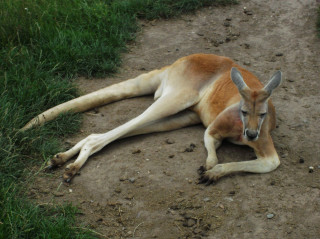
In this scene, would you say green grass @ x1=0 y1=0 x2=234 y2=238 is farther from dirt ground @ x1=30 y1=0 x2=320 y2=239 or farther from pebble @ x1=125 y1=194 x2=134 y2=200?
pebble @ x1=125 y1=194 x2=134 y2=200

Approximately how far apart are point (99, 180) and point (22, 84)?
157cm

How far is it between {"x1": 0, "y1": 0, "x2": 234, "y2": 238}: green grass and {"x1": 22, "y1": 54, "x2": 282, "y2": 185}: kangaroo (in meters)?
0.21

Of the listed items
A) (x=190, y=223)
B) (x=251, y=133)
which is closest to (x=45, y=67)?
(x=251, y=133)

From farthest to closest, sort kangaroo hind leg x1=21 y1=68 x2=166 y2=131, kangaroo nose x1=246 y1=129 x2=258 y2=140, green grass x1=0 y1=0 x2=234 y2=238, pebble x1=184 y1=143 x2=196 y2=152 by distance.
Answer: kangaroo hind leg x1=21 y1=68 x2=166 y2=131 < pebble x1=184 y1=143 x2=196 y2=152 < kangaroo nose x1=246 y1=129 x2=258 y2=140 < green grass x1=0 y1=0 x2=234 y2=238

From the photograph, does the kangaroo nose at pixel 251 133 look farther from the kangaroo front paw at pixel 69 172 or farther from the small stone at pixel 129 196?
the kangaroo front paw at pixel 69 172

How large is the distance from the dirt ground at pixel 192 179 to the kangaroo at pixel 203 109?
0.31 ft

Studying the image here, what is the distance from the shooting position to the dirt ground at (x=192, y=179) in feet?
13.3

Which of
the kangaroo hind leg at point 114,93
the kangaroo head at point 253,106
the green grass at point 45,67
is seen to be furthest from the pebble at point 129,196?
the kangaroo hind leg at point 114,93

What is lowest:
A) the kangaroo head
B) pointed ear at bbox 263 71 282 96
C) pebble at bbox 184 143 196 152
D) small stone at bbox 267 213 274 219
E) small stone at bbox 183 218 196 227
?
pebble at bbox 184 143 196 152

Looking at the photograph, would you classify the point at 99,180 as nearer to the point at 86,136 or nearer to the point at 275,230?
the point at 86,136

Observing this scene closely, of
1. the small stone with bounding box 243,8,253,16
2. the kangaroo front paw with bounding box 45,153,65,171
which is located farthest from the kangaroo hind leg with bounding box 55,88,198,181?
the small stone with bounding box 243,8,253,16

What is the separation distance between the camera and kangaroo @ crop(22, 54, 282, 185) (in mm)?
4574

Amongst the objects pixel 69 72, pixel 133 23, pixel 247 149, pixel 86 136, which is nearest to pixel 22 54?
pixel 69 72

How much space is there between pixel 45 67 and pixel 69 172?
1.88 metres
